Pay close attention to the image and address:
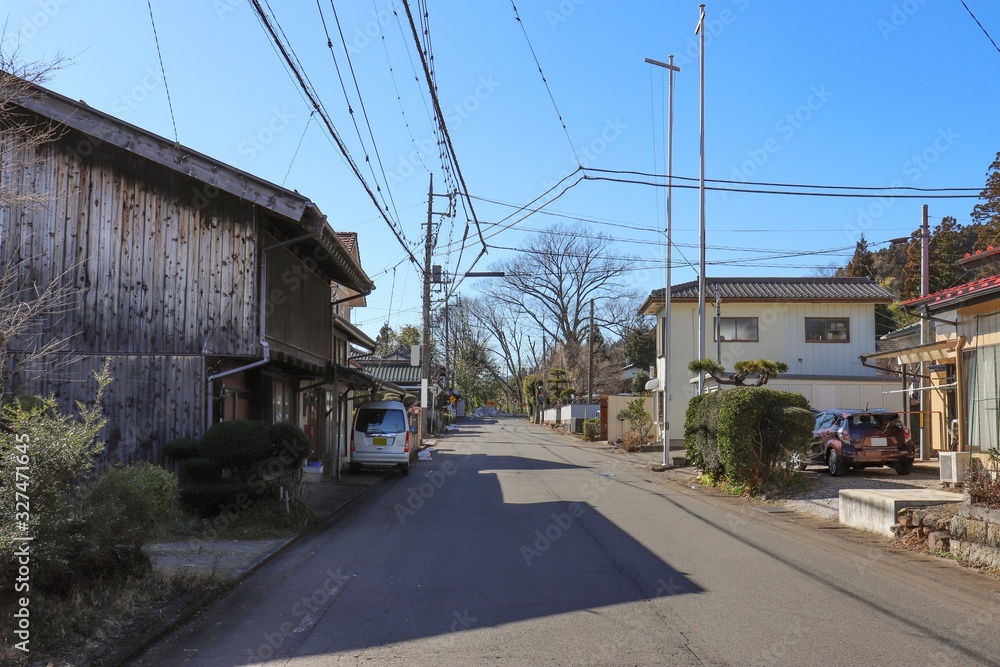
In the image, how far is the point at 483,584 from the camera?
27.2 feet

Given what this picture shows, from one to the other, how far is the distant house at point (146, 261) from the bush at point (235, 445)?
949 mm

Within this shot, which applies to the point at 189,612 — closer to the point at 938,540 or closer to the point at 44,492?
the point at 44,492

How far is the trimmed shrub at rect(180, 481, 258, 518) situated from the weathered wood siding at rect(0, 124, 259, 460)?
A: 135cm

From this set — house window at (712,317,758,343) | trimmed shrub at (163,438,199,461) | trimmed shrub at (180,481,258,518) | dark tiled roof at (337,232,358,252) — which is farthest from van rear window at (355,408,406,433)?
house window at (712,317,758,343)

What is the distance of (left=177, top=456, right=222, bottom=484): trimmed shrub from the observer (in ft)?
40.6

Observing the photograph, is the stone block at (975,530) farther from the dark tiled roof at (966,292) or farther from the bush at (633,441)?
the bush at (633,441)

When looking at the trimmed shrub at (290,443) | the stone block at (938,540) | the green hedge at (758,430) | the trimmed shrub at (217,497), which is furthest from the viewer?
the green hedge at (758,430)

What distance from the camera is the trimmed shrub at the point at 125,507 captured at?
22.7ft

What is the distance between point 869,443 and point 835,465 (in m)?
0.98

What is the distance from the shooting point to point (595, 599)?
24.8 ft

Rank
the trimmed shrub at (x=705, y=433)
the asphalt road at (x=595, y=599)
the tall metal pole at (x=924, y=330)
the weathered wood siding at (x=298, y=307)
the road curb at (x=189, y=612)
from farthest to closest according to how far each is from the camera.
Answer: the tall metal pole at (x=924, y=330) → the trimmed shrub at (x=705, y=433) → the weathered wood siding at (x=298, y=307) → the asphalt road at (x=595, y=599) → the road curb at (x=189, y=612)

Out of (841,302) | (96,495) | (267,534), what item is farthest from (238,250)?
(841,302)

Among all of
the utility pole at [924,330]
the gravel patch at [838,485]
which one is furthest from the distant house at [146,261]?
the utility pole at [924,330]

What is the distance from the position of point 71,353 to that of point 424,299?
21333 mm
